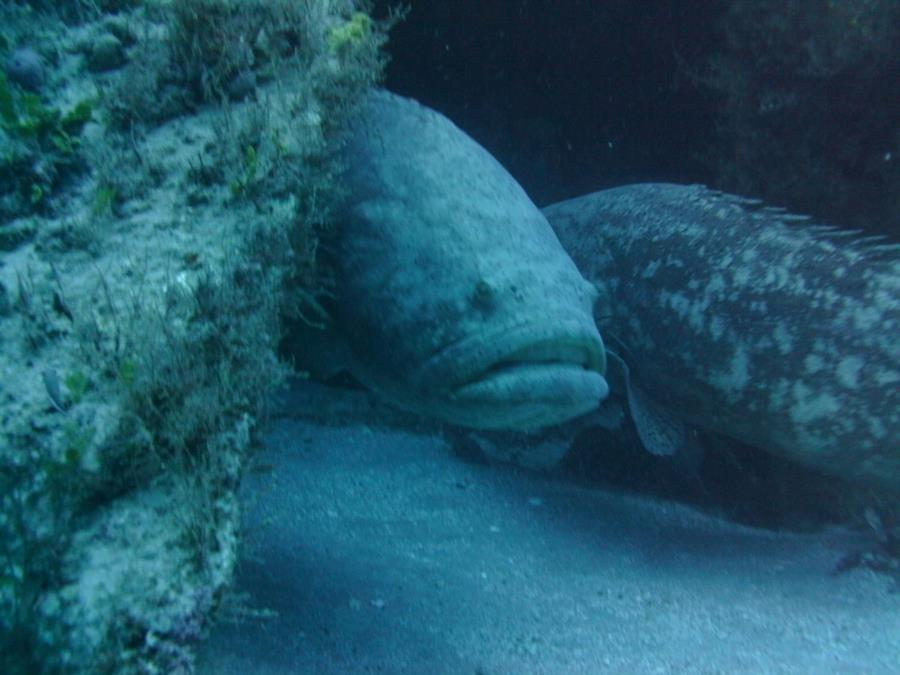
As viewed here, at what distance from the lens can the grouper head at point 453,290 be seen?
3211 millimetres

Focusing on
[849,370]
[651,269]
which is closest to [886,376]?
A: [849,370]

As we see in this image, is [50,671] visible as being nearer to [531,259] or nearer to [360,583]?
[360,583]

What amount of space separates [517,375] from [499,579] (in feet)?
4.07

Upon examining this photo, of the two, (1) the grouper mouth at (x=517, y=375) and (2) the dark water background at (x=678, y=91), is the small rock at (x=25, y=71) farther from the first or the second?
(2) the dark water background at (x=678, y=91)

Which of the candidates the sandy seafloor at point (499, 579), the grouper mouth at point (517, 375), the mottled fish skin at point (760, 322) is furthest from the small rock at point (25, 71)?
the mottled fish skin at point (760, 322)

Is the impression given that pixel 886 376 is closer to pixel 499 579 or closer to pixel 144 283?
pixel 499 579

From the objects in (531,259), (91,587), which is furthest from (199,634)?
(531,259)

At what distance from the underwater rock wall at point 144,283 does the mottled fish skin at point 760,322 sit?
2.59 metres

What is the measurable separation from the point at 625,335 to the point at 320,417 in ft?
8.41

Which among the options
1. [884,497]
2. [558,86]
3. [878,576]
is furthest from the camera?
[558,86]

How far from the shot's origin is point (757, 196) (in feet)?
21.3

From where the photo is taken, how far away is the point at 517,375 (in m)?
3.18

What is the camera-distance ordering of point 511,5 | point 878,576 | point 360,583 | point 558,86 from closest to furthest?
point 360,583 < point 878,576 < point 511,5 < point 558,86

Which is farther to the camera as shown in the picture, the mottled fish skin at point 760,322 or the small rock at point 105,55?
the mottled fish skin at point 760,322
